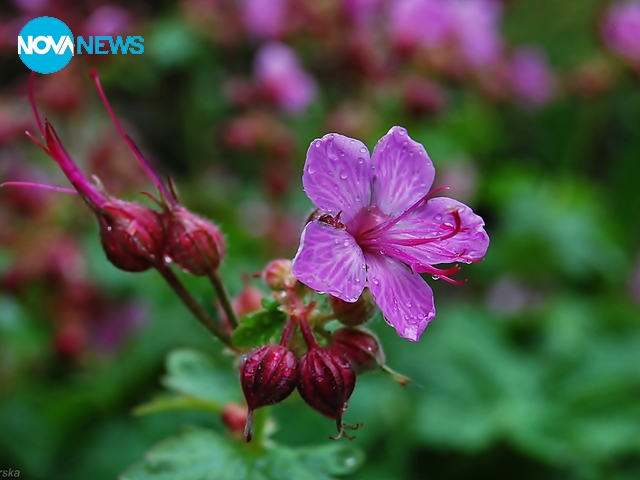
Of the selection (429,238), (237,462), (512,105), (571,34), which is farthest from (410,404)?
(571,34)

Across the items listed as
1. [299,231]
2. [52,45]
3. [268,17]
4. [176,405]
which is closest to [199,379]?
[176,405]

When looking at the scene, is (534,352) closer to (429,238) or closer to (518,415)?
(518,415)

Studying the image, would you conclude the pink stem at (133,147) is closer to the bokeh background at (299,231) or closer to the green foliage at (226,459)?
the green foliage at (226,459)

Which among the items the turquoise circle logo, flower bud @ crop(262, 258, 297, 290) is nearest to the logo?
the turquoise circle logo

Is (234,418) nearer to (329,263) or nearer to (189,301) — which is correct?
(189,301)

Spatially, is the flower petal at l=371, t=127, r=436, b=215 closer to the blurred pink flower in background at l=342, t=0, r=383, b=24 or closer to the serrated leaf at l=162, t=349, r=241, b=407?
the serrated leaf at l=162, t=349, r=241, b=407
